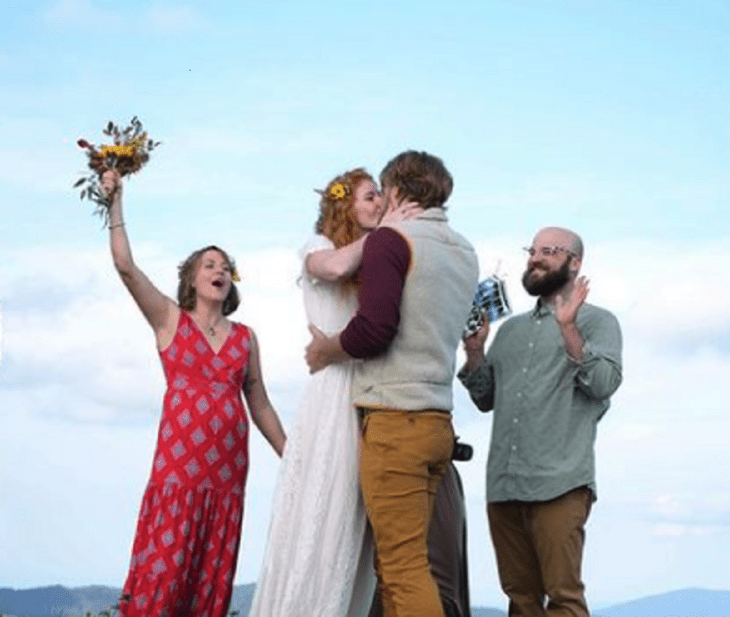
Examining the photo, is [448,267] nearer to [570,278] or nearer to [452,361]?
[452,361]

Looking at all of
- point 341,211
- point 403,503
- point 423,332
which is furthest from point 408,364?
point 341,211

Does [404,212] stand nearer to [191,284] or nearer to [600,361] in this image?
[600,361]

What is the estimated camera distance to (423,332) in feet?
20.5

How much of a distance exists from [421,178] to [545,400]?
136cm

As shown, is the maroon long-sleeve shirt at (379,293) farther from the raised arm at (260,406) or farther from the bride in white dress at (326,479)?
the raised arm at (260,406)

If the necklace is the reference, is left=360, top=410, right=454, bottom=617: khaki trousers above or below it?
below

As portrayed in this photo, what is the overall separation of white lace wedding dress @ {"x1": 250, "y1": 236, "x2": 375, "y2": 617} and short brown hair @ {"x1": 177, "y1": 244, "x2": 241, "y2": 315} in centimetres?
104

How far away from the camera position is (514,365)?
7.31m

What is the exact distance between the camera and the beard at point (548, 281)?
735cm

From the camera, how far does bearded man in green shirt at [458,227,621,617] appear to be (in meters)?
7.04

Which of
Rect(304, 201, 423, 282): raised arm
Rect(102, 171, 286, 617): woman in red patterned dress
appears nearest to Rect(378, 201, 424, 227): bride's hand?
Rect(304, 201, 423, 282): raised arm

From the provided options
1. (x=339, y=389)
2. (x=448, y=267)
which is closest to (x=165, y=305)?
(x=339, y=389)

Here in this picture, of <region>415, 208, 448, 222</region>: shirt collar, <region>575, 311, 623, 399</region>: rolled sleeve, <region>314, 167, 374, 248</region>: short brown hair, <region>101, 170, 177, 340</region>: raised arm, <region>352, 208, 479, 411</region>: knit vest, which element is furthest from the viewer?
<region>101, 170, 177, 340</region>: raised arm

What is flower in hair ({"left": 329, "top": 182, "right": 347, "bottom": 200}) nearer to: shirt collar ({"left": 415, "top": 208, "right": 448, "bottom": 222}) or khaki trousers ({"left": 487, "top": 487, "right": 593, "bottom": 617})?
shirt collar ({"left": 415, "top": 208, "right": 448, "bottom": 222})
